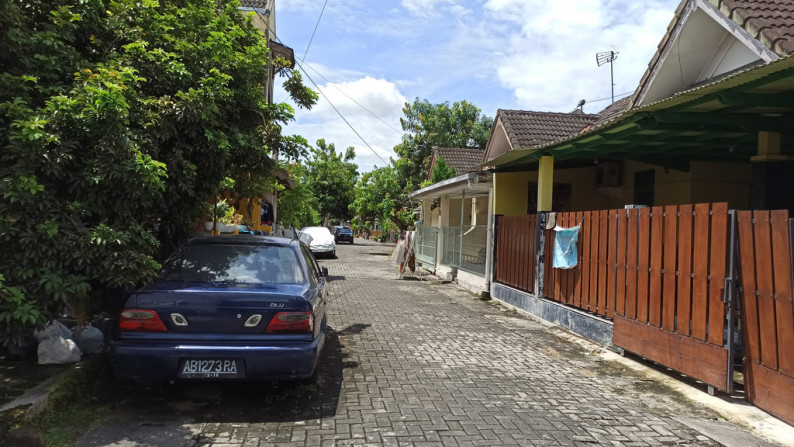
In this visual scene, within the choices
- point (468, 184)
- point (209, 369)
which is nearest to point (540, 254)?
point (468, 184)

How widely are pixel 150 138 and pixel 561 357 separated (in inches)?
213

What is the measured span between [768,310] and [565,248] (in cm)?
389

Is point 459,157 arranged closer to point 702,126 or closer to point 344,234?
point 702,126

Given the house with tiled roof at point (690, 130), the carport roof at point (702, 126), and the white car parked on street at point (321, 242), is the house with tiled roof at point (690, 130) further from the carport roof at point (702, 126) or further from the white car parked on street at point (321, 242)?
the white car parked on street at point (321, 242)

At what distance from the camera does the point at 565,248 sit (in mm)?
8273

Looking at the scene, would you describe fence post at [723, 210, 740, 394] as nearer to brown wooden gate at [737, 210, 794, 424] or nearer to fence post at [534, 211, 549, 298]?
brown wooden gate at [737, 210, 794, 424]

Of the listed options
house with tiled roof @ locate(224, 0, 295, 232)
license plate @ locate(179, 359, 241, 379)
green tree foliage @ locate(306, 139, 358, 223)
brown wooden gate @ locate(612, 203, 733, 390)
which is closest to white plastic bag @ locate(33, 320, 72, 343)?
license plate @ locate(179, 359, 241, 379)

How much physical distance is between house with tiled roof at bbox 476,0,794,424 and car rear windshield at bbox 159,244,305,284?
4122 millimetres

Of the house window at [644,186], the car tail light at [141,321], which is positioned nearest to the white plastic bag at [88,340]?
the car tail light at [141,321]

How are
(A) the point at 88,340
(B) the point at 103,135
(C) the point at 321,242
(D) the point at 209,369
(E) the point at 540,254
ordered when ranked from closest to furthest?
(D) the point at 209,369 < (B) the point at 103,135 < (A) the point at 88,340 < (E) the point at 540,254 < (C) the point at 321,242

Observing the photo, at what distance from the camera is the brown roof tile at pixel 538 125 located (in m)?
12.4

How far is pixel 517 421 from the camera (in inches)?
166

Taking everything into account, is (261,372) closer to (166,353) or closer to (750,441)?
(166,353)

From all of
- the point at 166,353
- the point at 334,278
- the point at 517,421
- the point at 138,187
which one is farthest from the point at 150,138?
the point at 334,278
